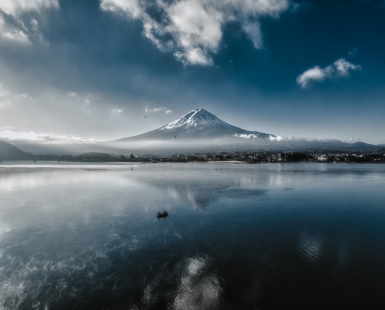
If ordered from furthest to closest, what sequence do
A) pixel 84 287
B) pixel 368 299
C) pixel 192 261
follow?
pixel 192 261, pixel 84 287, pixel 368 299

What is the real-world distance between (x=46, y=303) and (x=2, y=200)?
67.4 feet

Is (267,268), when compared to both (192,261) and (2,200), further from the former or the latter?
(2,200)

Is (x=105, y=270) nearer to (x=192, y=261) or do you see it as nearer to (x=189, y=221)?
(x=192, y=261)

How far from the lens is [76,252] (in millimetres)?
10133

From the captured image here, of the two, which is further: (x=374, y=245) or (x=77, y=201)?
(x=77, y=201)

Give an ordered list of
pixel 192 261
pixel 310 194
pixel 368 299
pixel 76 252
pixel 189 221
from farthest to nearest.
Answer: pixel 310 194 < pixel 189 221 < pixel 76 252 < pixel 192 261 < pixel 368 299

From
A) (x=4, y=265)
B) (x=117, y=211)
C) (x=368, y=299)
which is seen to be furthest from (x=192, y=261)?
(x=117, y=211)

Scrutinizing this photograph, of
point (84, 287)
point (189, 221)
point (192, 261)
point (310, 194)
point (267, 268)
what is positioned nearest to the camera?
point (84, 287)

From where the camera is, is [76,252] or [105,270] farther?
[76,252]

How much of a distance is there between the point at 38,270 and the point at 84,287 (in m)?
2.64

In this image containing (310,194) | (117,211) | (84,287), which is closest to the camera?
(84,287)

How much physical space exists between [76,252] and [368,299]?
37.7 feet

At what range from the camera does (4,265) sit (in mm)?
8969

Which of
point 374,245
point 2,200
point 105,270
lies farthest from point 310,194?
point 2,200
